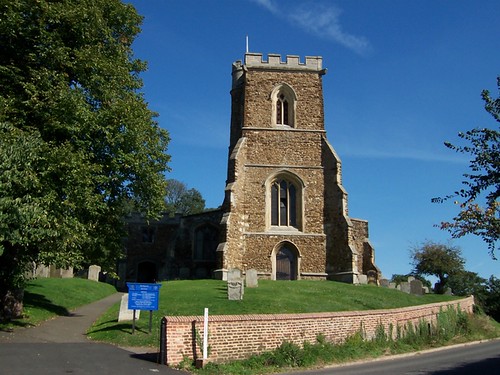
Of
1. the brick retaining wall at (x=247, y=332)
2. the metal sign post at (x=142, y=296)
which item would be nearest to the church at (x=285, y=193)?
the metal sign post at (x=142, y=296)

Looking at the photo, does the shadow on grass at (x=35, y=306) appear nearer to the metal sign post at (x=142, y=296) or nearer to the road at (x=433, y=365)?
the metal sign post at (x=142, y=296)

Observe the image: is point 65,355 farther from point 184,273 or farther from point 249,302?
point 184,273

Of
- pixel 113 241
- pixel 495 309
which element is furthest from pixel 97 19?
pixel 495 309

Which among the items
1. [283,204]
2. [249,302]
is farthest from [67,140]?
[283,204]

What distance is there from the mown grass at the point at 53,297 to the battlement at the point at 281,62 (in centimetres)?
1658

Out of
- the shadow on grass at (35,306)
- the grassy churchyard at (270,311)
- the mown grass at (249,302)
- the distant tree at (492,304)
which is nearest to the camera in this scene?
Answer: the grassy churchyard at (270,311)

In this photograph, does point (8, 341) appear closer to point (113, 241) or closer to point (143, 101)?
point (113, 241)

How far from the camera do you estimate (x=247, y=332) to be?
1198cm

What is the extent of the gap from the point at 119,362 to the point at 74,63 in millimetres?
9951

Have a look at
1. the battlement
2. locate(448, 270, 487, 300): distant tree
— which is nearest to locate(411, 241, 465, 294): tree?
locate(448, 270, 487, 300): distant tree

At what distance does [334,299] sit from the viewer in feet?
67.1

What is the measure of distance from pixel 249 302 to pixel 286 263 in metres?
12.3

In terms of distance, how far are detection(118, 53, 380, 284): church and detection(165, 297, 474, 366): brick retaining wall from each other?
1306 centimetres

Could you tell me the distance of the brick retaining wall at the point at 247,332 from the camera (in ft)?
37.3
